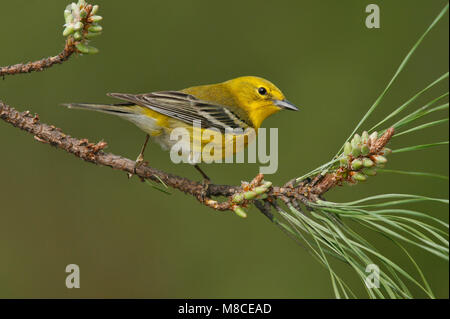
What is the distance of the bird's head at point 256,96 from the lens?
3.40 m

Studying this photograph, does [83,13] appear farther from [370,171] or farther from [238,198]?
[370,171]

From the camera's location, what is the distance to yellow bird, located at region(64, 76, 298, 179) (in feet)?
9.13

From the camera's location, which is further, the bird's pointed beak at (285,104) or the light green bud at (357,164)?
the bird's pointed beak at (285,104)

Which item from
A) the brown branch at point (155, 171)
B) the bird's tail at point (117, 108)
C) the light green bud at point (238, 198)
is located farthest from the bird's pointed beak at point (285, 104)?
the light green bud at point (238, 198)

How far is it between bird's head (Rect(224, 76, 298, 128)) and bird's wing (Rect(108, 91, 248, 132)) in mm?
217

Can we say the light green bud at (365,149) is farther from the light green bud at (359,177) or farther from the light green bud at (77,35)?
the light green bud at (77,35)

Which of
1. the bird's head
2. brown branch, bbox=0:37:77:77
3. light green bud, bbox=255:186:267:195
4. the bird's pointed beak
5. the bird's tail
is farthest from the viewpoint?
the bird's head

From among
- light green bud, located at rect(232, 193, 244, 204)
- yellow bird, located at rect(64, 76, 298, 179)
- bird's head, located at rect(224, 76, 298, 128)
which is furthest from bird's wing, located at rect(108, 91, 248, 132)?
light green bud, located at rect(232, 193, 244, 204)

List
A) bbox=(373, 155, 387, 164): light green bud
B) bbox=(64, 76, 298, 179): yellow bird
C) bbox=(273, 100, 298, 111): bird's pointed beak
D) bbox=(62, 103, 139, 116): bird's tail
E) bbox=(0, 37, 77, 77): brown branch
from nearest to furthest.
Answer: bbox=(373, 155, 387, 164): light green bud < bbox=(0, 37, 77, 77): brown branch < bbox=(62, 103, 139, 116): bird's tail < bbox=(64, 76, 298, 179): yellow bird < bbox=(273, 100, 298, 111): bird's pointed beak

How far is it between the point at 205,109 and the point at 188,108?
0.51 feet

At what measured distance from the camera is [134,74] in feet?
13.3

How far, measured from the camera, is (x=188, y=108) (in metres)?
3.07

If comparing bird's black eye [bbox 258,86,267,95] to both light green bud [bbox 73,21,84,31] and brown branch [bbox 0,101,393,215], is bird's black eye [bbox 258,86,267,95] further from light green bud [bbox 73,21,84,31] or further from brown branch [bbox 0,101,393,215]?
light green bud [bbox 73,21,84,31]

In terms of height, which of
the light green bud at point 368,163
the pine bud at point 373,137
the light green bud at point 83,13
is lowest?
the light green bud at point 368,163
